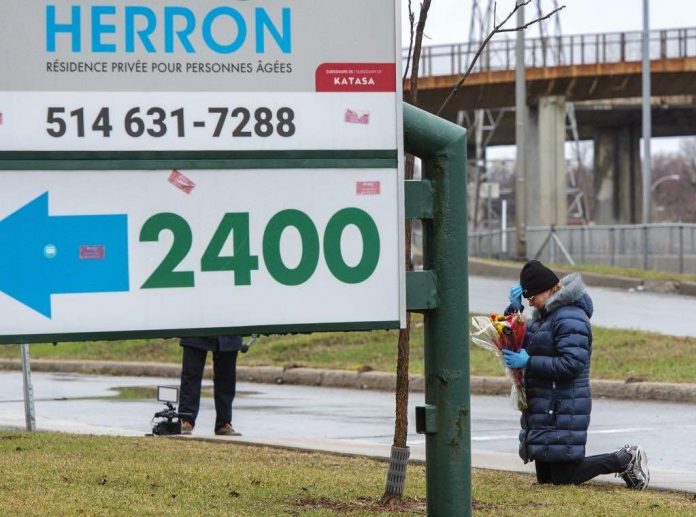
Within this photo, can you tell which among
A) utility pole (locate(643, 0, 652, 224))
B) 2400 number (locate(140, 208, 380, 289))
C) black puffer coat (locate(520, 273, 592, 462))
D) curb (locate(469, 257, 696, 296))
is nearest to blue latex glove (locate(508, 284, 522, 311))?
black puffer coat (locate(520, 273, 592, 462))

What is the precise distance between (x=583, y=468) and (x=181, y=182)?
4.23 meters

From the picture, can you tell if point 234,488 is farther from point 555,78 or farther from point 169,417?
point 555,78

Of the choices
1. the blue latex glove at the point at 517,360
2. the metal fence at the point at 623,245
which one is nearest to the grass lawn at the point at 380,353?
the blue latex glove at the point at 517,360

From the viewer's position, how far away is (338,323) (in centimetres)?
579

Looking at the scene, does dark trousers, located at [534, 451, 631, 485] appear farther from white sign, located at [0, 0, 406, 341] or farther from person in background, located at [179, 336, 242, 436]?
person in background, located at [179, 336, 242, 436]

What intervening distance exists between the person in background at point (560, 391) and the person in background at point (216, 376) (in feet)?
13.0

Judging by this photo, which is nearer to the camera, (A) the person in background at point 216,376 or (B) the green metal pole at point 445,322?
(B) the green metal pole at point 445,322

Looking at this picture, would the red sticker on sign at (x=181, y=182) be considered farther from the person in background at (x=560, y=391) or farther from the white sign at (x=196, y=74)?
the person in background at (x=560, y=391)

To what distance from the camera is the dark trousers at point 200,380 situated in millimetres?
12555

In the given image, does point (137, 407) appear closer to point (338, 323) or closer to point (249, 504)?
point (249, 504)

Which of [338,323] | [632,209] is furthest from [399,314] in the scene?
[632,209]

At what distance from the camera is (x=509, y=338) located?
360 inches

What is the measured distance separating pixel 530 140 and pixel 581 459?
141 ft

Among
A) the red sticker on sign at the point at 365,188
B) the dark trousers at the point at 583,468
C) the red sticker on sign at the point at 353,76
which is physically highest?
the red sticker on sign at the point at 353,76
